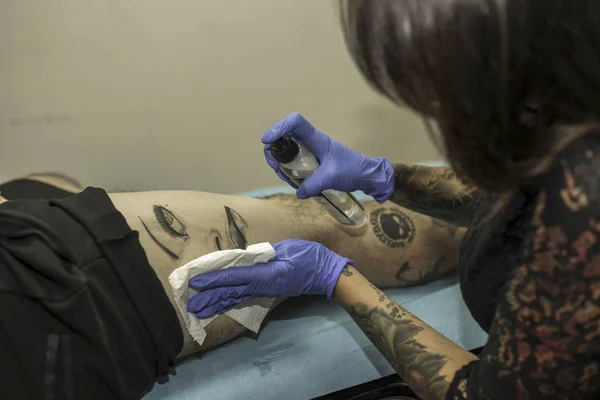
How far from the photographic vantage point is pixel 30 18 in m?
1.31

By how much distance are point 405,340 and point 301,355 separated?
312 millimetres

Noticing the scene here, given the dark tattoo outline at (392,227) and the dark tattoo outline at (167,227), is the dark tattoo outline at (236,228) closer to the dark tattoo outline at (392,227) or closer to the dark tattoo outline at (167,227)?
the dark tattoo outline at (167,227)

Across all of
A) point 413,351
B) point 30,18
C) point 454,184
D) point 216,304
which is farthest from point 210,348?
point 30,18

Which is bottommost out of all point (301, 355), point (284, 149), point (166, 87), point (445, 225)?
point (301, 355)

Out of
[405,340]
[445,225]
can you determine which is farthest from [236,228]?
[445,225]

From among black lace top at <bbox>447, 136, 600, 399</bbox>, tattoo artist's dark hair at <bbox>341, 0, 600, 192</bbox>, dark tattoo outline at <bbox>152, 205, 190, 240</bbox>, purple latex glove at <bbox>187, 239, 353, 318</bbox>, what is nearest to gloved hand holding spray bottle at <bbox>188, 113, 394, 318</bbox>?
purple latex glove at <bbox>187, 239, 353, 318</bbox>

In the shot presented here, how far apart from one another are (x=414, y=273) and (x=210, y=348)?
1.80 feet

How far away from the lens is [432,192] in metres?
1.25

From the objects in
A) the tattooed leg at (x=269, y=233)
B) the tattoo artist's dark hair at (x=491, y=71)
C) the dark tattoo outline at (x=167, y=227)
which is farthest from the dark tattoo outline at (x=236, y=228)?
the tattoo artist's dark hair at (x=491, y=71)

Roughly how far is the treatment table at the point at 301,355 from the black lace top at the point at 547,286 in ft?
1.30

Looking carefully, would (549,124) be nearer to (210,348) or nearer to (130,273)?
(130,273)

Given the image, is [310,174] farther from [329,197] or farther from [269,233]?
[269,233]

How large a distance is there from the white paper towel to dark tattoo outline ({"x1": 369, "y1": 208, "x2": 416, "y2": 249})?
1.20ft

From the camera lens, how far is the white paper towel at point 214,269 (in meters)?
0.99
